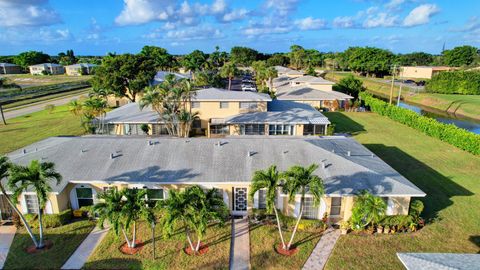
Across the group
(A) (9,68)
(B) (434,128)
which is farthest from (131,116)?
(A) (9,68)

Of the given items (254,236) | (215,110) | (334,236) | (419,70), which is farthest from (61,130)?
(419,70)

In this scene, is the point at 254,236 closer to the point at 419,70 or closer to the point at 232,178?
the point at 232,178

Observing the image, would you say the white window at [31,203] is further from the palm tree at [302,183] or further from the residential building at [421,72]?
the residential building at [421,72]

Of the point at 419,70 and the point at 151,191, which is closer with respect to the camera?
the point at 151,191

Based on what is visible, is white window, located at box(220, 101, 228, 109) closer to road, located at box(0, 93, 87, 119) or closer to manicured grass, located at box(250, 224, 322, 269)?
manicured grass, located at box(250, 224, 322, 269)

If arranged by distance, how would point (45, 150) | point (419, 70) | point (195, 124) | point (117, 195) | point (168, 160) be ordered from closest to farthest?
point (117, 195) < point (168, 160) < point (45, 150) < point (195, 124) < point (419, 70)

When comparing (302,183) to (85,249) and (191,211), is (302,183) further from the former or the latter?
(85,249)

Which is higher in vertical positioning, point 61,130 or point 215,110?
point 215,110
